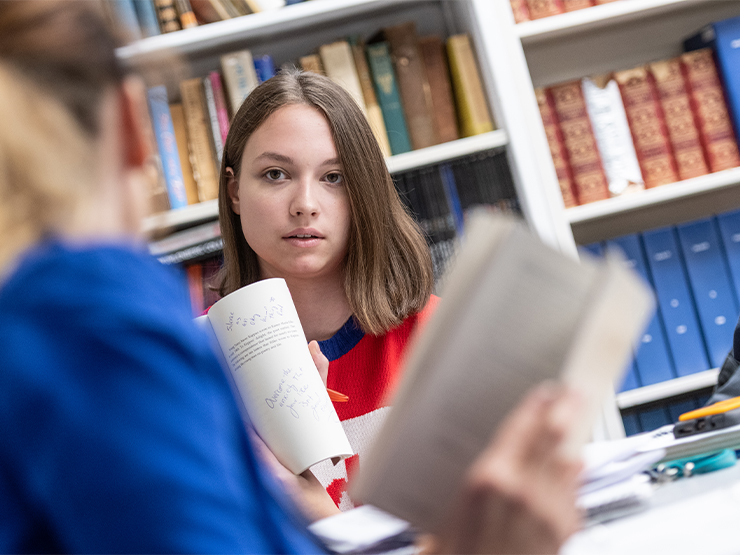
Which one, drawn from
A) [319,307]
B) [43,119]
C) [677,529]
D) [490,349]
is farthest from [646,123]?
[43,119]

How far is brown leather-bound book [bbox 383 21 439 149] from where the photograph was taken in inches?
65.3

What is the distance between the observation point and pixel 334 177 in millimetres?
1284

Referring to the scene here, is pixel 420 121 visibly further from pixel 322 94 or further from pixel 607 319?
pixel 607 319

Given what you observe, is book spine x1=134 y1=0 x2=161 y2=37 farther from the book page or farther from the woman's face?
the book page

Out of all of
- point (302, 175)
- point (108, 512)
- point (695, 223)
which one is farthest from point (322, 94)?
point (108, 512)

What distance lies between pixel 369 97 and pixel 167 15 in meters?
0.54

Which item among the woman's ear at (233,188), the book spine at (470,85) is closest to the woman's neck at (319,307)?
the woman's ear at (233,188)

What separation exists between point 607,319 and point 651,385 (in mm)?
1348

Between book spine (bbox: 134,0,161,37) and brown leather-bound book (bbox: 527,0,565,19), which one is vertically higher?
book spine (bbox: 134,0,161,37)

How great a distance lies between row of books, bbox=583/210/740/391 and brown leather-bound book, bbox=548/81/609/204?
15cm

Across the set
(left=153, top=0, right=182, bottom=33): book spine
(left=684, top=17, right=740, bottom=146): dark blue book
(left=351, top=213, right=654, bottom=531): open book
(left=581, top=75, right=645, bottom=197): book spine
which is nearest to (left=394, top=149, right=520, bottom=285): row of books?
(left=581, top=75, right=645, bottom=197): book spine

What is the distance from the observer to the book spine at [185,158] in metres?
1.68

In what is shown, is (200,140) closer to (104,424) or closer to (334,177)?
(334,177)

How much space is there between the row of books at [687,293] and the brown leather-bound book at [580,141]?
0.15 meters
